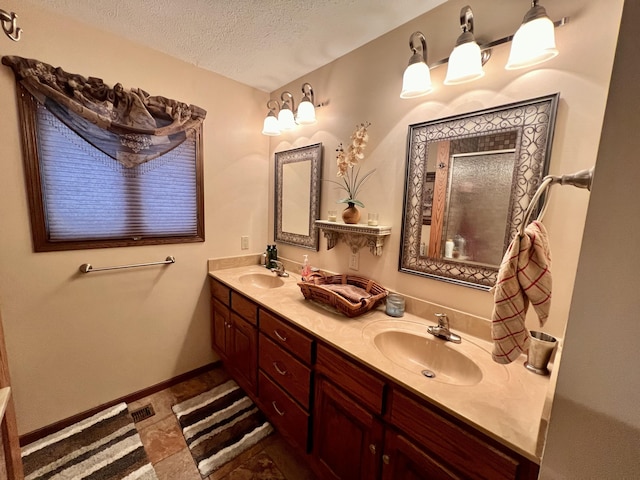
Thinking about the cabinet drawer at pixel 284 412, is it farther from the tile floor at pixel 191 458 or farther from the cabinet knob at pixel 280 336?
the cabinet knob at pixel 280 336

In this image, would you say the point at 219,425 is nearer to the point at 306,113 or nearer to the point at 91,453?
the point at 91,453

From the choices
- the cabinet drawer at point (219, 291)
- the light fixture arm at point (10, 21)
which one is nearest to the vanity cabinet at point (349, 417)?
the cabinet drawer at point (219, 291)

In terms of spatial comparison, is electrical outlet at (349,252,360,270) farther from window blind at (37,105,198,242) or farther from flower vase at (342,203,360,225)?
window blind at (37,105,198,242)

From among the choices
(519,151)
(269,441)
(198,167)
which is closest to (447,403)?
(519,151)

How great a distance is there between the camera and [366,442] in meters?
1.01

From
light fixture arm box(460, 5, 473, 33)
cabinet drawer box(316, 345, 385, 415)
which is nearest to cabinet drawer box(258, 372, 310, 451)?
cabinet drawer box(316, 345, 385, 415)

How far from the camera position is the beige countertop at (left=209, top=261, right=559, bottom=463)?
0.69 meters

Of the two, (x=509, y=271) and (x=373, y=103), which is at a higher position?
(x=373, y=103)

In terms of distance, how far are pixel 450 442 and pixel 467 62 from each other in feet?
4.46

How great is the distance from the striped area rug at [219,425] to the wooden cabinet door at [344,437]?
1.85 ft

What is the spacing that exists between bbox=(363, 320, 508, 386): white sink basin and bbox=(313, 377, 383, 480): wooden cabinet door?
26 cm

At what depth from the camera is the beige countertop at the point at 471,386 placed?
690mm

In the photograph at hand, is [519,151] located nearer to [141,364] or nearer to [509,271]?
[509,271]

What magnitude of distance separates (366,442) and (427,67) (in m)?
1.63
